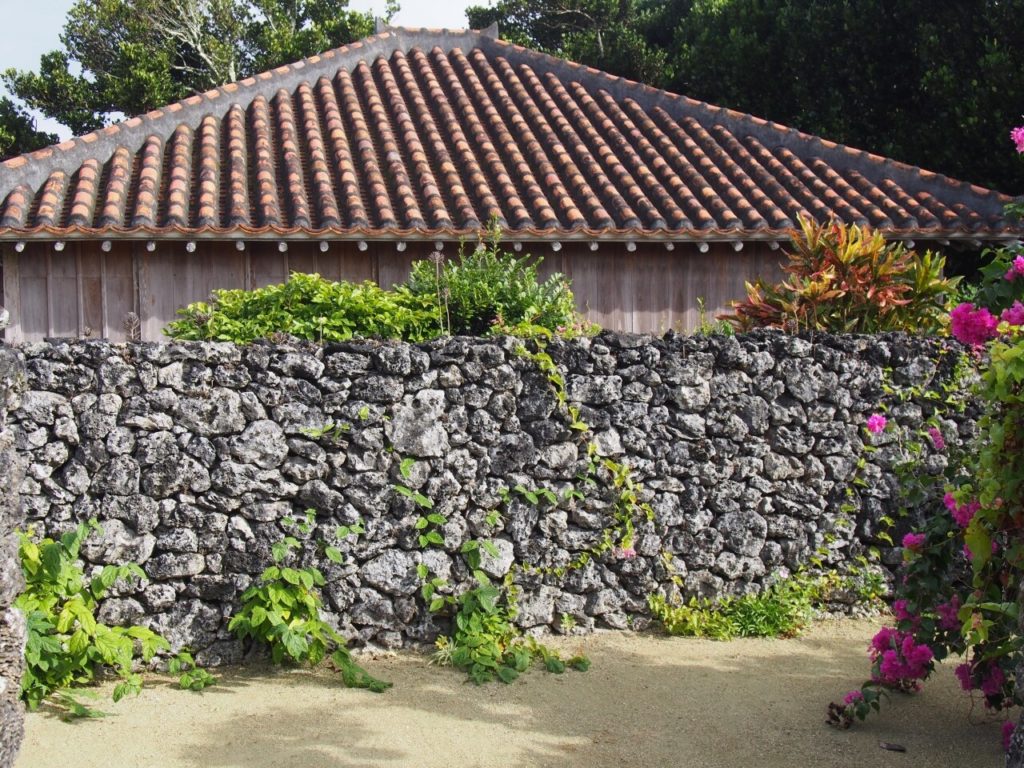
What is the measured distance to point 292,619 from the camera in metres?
5.78

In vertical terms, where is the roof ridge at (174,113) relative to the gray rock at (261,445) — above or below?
above

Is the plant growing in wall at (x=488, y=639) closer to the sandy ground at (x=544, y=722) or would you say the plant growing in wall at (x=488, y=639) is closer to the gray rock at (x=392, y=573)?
the sandy ground at (x=544, y=722)

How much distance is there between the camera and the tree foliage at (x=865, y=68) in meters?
15.5

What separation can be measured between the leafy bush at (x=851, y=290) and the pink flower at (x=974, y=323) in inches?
91.5

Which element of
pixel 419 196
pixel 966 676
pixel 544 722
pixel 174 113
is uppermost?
pixel 174 113

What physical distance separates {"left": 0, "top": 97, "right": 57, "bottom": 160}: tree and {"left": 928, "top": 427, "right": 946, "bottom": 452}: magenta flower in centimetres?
1940

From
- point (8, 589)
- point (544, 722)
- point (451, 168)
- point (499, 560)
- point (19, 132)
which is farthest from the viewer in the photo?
point (19, 132)

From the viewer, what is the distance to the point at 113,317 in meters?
9.36

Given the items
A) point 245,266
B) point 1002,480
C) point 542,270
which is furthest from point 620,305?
point 1002,480

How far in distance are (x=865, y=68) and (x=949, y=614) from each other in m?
15.0

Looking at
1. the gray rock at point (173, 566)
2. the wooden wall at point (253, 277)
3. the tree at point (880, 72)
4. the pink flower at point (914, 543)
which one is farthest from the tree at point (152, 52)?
the pink flower at point (914, 543)

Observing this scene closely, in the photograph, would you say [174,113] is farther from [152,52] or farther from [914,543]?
[152,52]

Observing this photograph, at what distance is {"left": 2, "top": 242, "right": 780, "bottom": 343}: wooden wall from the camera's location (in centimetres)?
922

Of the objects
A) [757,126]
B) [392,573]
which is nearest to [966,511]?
[392,573]
